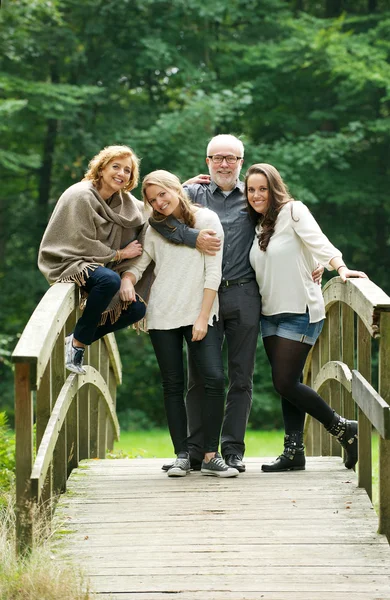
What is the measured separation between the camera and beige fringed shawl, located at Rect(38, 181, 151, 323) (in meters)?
4.60

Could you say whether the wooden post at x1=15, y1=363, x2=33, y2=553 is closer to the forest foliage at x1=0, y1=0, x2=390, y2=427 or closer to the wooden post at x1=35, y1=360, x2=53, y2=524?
the wooden post at x1=35, y1=360, x2=53, y2=524

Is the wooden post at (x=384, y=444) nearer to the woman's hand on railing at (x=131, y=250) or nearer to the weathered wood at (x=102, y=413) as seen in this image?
the woman's hand on railing at (x=131, y=250)

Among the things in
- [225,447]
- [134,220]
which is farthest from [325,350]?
[134,220]

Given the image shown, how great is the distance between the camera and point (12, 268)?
55.7 feet

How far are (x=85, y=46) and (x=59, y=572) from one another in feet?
47.2

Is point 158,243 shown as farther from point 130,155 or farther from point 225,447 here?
point 225,447

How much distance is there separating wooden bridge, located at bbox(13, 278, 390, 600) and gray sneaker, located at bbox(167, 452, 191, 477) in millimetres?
75

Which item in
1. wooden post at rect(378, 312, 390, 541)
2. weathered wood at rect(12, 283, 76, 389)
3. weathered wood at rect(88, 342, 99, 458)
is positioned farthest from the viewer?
weathered wood at rect(88, 342, 99, 458)

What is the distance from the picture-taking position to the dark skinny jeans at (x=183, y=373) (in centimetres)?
480

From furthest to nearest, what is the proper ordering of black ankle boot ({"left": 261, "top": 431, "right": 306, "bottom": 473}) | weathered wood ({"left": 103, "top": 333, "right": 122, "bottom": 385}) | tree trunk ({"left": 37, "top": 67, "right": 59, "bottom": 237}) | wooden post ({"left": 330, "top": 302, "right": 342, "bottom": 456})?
1. tree trunk ({"left": 37, "top": 67, "right": 59, "bottom": 237})
2. weathered wood ({"left": 103, "top": 333, "right": 122, "bottom": 385})
3. wooden post ({"left": 330, "top": 302, "right": 342, "bottom": 456})
4. black ankle boot ({"left": 261, "top": 431, "right": 306, "bottom": 473})

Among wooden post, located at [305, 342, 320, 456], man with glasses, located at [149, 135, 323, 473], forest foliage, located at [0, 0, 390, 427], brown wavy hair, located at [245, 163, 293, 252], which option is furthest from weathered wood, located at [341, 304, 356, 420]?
forest foliage, located at [0, 0, 390, 427]

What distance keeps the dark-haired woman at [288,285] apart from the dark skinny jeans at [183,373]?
11.9 inches

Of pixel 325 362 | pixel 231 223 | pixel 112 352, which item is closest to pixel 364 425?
pixel 231 223

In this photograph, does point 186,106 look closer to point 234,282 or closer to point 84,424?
point 84,424
